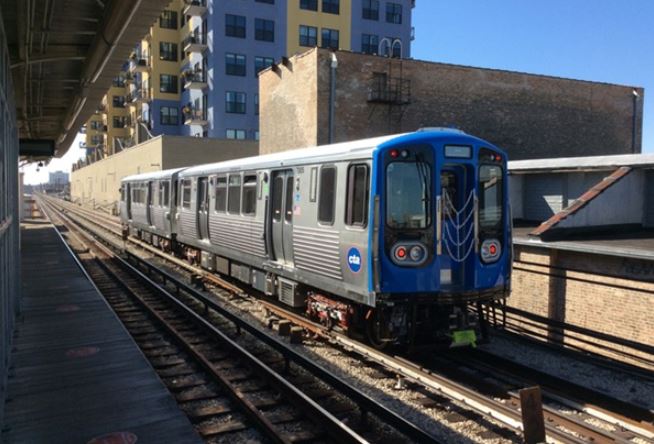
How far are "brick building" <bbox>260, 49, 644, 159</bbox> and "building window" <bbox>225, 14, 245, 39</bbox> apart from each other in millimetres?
17759

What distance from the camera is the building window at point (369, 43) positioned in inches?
1917

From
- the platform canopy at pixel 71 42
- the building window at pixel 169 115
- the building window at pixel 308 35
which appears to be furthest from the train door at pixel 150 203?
the building window at pixel 169 115

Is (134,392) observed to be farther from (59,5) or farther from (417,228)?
(59,5)

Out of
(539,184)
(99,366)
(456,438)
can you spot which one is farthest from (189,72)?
(456,438)

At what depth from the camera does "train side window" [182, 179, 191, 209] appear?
1717cm

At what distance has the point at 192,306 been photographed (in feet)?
43.5

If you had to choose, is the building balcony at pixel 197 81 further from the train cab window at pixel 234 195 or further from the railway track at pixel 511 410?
the railway track at pixel 511 410

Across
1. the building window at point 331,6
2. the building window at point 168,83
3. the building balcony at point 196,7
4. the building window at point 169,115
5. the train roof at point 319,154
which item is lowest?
the train roof at point 319,154

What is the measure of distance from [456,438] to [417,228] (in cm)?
305

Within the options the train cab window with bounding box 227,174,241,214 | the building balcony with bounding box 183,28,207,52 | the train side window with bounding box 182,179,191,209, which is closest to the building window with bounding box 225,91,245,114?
the building balcony with bounding box 183,28,207,52

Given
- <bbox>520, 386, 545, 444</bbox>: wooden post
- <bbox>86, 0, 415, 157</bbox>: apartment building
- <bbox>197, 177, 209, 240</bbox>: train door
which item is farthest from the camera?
<bbox>86, 0, 415, 157</bbox>: apartment building

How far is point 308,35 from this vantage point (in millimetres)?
47781

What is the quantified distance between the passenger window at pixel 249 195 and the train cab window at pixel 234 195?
1.13 ft

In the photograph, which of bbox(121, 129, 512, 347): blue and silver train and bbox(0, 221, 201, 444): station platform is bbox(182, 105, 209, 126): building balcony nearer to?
bbox(0, 221, 201, 444): station platform
